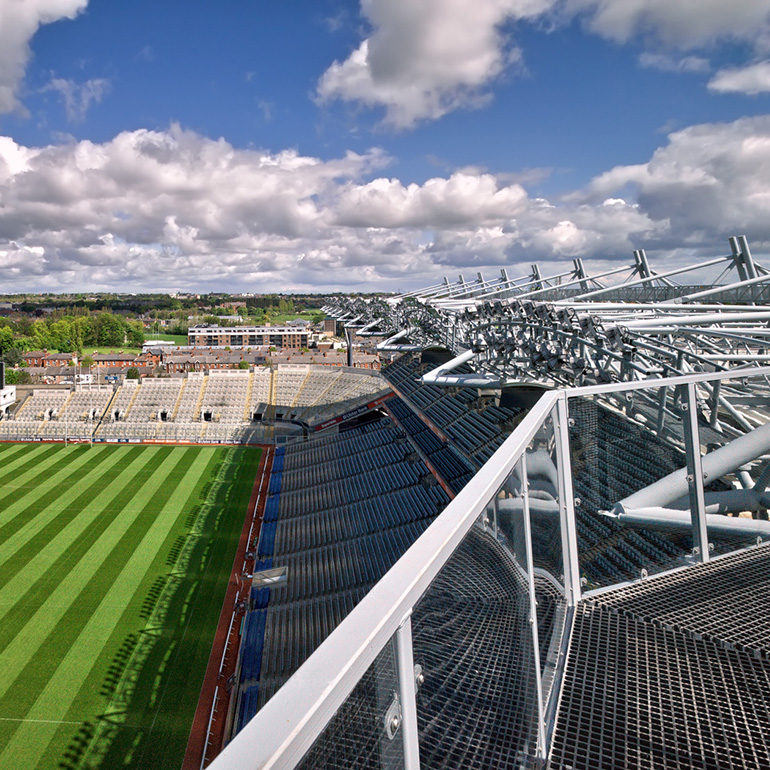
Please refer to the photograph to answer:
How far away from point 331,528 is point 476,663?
18.1 meters

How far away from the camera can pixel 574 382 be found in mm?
12445

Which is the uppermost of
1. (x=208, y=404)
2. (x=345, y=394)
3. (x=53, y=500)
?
(x=208, y=404)

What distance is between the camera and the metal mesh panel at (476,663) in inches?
48.9

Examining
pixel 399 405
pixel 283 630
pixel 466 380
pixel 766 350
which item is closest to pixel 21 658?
pixel 283 630

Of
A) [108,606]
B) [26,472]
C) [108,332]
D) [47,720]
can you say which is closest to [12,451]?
[26,472]

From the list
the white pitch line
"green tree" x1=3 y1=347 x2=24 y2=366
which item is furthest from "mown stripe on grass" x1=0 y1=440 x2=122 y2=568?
"green tree" x1=3 y1=347 x2=24 y2=366

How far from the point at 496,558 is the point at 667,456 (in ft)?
5.51

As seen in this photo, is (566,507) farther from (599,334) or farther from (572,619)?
(599,334)

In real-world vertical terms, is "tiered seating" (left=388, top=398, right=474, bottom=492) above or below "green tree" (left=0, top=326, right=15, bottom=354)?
below

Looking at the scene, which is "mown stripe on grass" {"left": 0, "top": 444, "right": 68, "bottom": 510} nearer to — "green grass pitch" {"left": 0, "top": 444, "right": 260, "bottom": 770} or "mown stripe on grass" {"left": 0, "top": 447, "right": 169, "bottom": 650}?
"green grass pitch" {"left": 0, "top": 444, "right": 260, "bottom": 770}

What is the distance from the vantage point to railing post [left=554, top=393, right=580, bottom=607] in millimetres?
2465

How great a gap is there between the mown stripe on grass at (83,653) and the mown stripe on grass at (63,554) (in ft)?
5.32

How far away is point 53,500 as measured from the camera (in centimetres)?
2350

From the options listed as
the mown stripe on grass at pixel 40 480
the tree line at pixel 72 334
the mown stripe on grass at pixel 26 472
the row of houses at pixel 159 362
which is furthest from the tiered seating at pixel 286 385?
the tree line at pixel 72 334
